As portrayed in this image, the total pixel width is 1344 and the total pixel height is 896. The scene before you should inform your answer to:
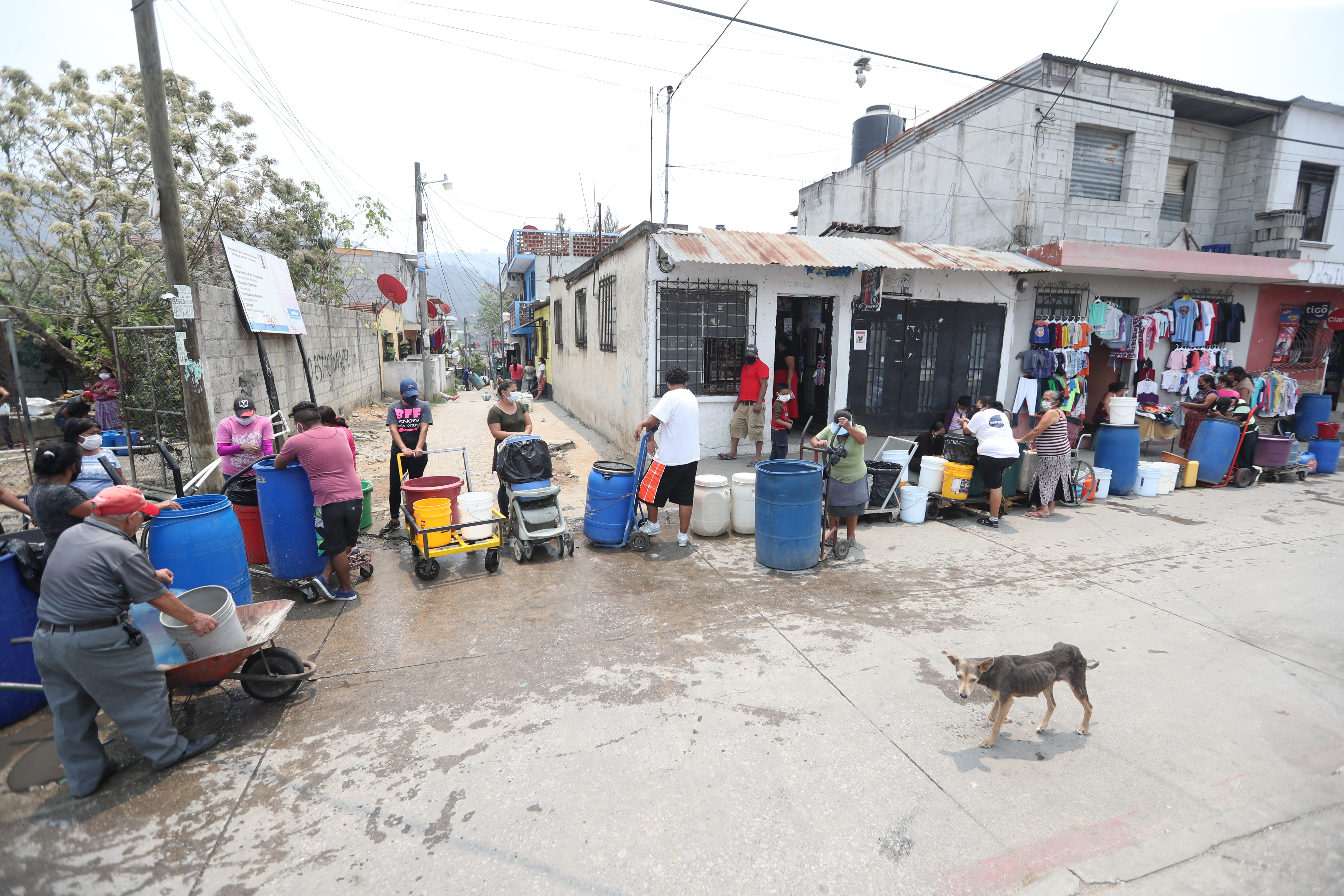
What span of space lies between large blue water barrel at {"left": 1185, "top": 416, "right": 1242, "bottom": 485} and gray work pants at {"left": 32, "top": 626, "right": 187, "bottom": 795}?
12867 mm

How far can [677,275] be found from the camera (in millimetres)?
9555

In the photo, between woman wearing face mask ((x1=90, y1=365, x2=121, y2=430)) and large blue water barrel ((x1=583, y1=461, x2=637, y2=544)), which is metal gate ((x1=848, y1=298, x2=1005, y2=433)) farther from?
woman wearing face mask ((x1=90, y1=365, x2=121, y2=430))

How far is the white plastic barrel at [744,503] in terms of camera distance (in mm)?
6992

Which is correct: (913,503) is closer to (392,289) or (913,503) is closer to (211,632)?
(211,632)

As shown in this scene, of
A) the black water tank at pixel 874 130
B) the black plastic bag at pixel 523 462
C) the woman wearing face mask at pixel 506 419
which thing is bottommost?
the black plastic bag at pixel 523 462

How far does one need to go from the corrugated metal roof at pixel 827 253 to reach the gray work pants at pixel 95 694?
7.36m

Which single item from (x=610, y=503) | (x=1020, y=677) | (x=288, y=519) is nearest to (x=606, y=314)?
(x=610, y=503)

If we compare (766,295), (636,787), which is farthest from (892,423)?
(636,787)

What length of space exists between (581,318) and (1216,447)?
1282 centimetres

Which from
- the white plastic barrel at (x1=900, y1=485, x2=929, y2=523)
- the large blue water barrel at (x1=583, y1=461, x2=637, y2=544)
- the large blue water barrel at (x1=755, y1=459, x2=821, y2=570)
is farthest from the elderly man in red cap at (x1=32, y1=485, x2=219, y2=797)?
the white plastic barrel at (x1=900, y1=485, x2=929, y2=523)

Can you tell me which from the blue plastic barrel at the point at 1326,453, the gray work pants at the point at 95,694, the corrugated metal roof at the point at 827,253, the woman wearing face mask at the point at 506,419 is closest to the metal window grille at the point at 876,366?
the corrugated metal roof at the point at 827,253

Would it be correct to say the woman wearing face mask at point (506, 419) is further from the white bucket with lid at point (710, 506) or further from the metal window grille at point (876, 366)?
the metal window grille at point (876, 366)

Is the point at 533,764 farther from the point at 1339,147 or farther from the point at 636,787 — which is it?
the point at 1339,147

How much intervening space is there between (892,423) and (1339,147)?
11364mm
